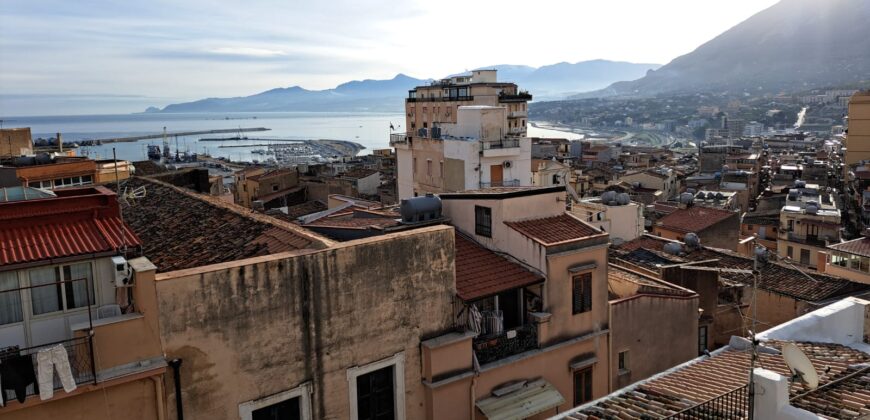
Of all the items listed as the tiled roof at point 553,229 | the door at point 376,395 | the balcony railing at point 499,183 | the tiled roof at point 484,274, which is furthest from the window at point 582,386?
the balcony railing at point 499,183

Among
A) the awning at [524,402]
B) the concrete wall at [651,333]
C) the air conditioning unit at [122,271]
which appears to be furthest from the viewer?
the concrete wall at [651,333]

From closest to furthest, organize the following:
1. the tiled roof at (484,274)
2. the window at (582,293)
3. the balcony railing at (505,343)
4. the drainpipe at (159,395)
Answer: the drainpipe at (159,395) < the balcony railing at (505,343) < the tiled roof at (484,274) < the window at (582,293)

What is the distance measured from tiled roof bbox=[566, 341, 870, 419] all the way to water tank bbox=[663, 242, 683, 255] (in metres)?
13.9

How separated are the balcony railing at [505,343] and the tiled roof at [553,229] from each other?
1.78 m

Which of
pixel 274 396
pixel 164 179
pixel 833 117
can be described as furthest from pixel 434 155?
pixel 833 117

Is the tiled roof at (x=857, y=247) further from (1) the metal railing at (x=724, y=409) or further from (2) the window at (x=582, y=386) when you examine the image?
(1) the metal railing at (x=724, y=409)

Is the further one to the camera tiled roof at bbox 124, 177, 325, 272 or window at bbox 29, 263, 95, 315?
tiled roof at bbox 124, 177, 325, 272

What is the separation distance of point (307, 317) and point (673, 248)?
19.1 metres

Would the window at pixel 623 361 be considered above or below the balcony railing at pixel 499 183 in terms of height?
below

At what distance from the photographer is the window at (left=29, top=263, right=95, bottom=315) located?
8.40m

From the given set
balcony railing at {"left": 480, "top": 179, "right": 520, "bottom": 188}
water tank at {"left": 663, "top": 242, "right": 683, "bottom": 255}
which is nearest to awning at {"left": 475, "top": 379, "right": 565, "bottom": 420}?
water tank at {"left": 663, "top": 242, "right": 683, "bottom": 255}

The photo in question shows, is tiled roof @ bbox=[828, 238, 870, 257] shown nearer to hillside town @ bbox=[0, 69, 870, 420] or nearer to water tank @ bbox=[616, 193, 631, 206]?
water tank @ bbox=[616, 193, 631, 206]

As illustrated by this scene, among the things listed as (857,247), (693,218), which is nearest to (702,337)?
(857,247)

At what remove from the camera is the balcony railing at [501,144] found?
29.5 meters
